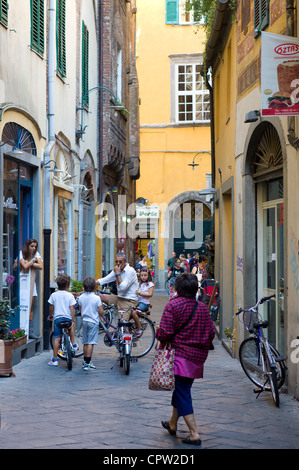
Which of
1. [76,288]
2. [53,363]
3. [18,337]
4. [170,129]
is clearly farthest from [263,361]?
[170,129]

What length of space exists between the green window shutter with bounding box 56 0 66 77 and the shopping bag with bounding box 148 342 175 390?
363 inches

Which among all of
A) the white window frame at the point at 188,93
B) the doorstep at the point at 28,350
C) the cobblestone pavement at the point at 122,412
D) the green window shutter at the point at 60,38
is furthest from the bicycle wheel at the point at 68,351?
the white window frame at the point at 188,93

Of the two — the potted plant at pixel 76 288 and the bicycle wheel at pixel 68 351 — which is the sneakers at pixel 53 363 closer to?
the bicycle wheel at pixel 68 351

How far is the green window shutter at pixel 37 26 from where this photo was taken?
506 inches

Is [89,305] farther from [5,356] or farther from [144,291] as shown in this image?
[144,291]

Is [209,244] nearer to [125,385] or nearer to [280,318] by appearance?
[280,318]

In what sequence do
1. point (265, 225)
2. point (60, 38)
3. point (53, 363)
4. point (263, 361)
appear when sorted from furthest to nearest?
1. point (60, 38)
2. point (265, 225)
3. point (53, 363)
4. point (263, 361)

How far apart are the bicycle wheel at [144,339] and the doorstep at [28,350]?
63.1 inches

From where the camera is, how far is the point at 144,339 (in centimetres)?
1198

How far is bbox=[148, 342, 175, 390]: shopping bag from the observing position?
6.59 metres

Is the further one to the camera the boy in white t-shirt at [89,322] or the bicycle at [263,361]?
the boy in white t-shirt at [89,322]

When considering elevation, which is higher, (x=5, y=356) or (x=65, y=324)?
(x=65, y=324)

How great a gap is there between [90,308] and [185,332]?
447cm
